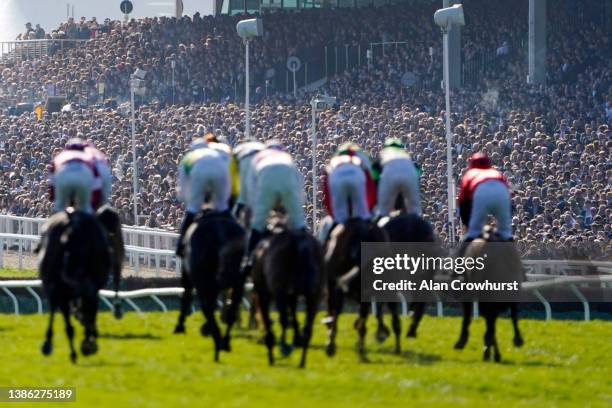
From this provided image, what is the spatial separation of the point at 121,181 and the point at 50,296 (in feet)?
68.0

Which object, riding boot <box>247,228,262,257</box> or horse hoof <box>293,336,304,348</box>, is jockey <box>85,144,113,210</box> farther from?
horse hoof <box>293,336,304,348</box>

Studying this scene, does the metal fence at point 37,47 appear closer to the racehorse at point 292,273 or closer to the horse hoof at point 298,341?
the horse hoof at point 298,341

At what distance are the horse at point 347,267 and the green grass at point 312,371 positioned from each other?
10.2 inches

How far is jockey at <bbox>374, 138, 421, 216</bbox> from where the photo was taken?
17.6m

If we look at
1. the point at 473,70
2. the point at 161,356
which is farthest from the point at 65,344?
the point at 473,70

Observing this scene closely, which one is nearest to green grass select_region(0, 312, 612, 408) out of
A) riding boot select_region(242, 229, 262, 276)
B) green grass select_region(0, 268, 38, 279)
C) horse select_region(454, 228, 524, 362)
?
horse select_region(454, 228, 524, 362)

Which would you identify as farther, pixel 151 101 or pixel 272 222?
pixel 151 101

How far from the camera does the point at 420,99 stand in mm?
36844

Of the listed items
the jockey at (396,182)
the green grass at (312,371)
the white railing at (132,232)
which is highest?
the jockey at (396,182)

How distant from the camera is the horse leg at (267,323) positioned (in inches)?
605

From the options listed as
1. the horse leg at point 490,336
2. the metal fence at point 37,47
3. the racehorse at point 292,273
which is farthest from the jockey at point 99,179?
the metal fence at point 37,47

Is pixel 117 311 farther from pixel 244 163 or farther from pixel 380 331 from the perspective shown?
pixel 380 331

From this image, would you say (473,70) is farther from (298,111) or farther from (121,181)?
(121,181)

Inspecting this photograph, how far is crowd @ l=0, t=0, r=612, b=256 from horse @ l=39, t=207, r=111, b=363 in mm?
7614
